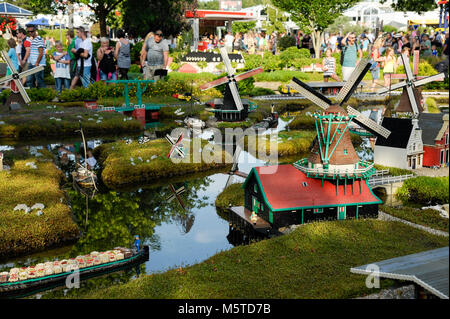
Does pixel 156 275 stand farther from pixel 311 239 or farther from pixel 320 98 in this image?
pixel 320 98

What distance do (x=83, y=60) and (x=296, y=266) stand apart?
2977 cm

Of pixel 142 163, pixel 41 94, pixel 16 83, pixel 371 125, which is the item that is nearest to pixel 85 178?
pixel 142 163

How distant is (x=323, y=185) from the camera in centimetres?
2258

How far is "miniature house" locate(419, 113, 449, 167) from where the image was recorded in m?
28.9

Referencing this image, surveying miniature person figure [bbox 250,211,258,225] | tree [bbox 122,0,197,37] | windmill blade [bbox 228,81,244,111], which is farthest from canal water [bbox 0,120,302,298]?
tree [bbox 122,0,197,37]

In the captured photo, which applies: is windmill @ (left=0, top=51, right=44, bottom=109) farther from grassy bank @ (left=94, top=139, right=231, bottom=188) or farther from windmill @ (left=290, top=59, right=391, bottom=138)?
windmill @ (left=290, top=59, right=391, bottom=138)

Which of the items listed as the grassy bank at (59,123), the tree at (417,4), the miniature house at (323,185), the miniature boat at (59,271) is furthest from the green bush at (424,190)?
the tree at (417,4)

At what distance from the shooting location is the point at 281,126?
4125 centimetres

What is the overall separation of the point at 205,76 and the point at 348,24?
47.1m

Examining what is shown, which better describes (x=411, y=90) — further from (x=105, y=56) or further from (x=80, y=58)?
(x=80, y=58)

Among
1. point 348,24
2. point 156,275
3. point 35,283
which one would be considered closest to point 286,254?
point 156,275

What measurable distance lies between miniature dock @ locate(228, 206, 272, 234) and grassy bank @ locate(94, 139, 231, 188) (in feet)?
21.6

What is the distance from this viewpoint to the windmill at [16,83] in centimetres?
3744

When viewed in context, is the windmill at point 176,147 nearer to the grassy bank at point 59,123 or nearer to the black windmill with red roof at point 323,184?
the black windmill with red roof at point 323,184
